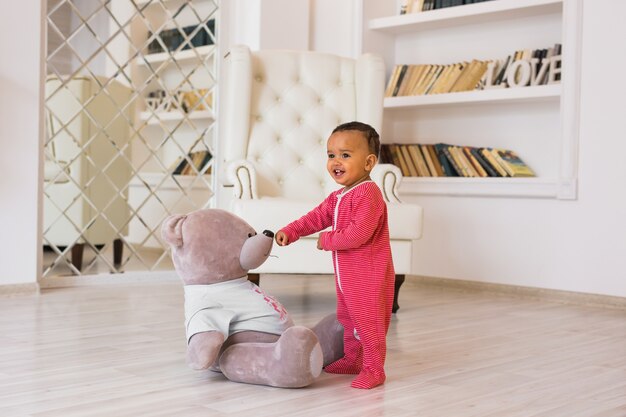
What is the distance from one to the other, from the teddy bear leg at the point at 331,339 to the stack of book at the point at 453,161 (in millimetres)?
2144

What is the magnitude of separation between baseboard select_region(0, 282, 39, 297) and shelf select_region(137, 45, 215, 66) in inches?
49.9

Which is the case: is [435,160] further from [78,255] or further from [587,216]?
[78,255]

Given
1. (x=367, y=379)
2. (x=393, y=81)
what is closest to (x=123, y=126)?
(x=393, y=81)

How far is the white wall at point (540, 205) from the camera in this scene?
344 centimetres

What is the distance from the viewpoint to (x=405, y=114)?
461 cm

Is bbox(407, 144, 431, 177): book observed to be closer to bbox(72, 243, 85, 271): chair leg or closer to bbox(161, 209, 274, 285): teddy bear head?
bbox(72, 243, 85, 271): chair leg

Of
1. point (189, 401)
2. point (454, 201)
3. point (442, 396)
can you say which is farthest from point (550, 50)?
point (189, 401)

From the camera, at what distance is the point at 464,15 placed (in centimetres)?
417

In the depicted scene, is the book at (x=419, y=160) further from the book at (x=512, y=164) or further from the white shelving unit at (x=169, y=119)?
the white shelving unit at (x=169, y=119)

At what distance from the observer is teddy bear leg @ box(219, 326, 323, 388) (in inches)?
72.4

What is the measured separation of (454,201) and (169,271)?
58.9 inches

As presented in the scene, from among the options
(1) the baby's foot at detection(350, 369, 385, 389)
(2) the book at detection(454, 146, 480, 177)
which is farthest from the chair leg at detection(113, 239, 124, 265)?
(1) the baby's foot at detection(350, 369, 385, 389)

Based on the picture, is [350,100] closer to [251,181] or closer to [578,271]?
[251,181]

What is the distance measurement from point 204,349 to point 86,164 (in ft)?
7.69
